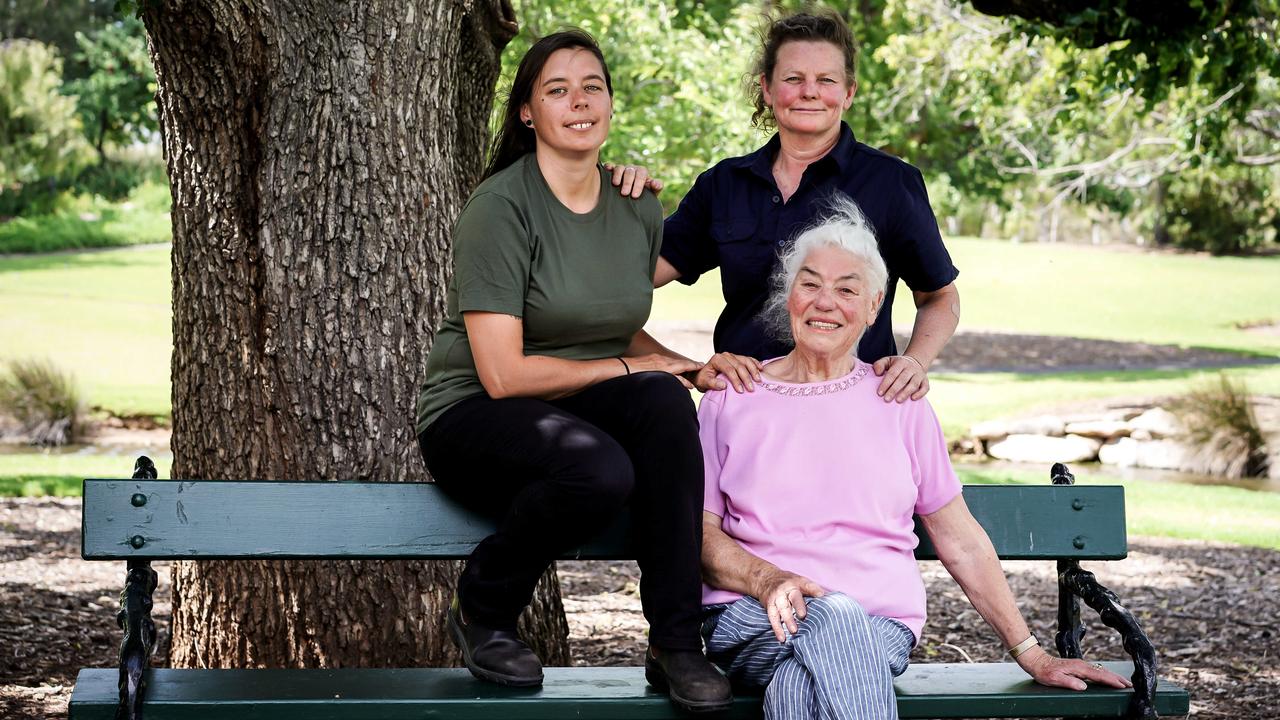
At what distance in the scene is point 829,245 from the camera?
127 inches

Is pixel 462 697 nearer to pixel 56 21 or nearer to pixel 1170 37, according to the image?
pixel 1170 37

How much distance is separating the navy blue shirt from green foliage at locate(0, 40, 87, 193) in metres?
30.2

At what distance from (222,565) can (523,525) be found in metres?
1.65

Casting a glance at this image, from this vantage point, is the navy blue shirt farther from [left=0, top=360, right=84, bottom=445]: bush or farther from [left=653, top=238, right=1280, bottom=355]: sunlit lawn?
[left=653, top=238, right=1280, bottom=355]: sunlit lawn

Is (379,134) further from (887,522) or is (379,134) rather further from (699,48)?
(699,48)

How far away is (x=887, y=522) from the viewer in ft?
10.3

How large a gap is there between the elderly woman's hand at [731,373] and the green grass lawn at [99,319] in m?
12.0

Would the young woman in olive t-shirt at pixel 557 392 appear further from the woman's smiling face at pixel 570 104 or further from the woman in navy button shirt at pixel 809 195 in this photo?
the woman in navy button shirt at pixel 809 195

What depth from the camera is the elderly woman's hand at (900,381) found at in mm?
3184

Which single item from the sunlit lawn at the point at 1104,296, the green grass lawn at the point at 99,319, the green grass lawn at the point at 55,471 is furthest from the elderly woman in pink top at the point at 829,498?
the sunlit lawn at the point at 1104,296

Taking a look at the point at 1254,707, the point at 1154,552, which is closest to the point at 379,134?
the point at 1254,707

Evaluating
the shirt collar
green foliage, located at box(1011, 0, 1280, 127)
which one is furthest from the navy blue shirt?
green foliage, located at box(1011, 0, 1280, 127)

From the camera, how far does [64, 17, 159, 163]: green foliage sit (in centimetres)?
3272

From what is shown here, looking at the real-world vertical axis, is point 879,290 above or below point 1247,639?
above
